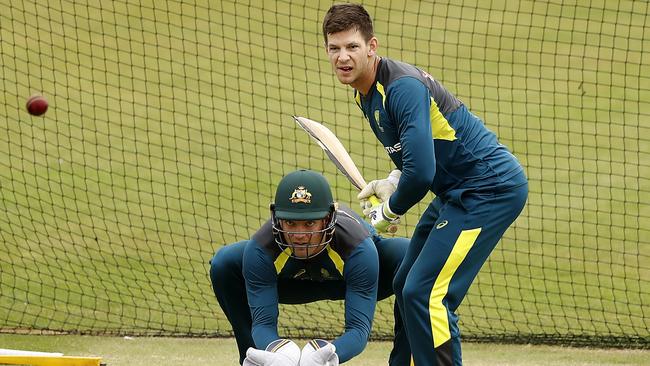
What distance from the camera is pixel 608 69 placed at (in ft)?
44.9

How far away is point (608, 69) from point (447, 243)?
903 centimetres

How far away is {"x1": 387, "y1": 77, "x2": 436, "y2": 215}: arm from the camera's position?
496 cm

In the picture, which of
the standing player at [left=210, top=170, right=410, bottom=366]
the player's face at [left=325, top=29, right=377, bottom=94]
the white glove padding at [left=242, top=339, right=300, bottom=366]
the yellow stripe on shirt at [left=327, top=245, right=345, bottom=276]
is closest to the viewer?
the white glove padding at [left=242, top=339, right=300, bottom=366]

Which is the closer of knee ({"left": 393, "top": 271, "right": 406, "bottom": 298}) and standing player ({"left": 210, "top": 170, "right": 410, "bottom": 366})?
standing player ({"left": 210, "top": 170, "right": 410, "bottom": 366})

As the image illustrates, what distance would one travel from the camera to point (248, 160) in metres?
11.6

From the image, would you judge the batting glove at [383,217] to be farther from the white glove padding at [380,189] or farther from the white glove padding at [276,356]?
the white glove padding at [276,356]

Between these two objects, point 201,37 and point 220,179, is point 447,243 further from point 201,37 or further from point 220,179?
point 201,37

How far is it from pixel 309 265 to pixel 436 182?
0.70 meters

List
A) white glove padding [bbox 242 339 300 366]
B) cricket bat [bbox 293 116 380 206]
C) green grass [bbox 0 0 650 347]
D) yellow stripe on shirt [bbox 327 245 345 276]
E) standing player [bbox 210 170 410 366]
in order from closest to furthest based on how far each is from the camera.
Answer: white glove padding [bbox 242 339 300 366]
standing player [bbox 210 170 410 366]
yellow stripe on shirt [bbox 327 245 345 276]
cricket bat [bbox 293 116 380 206]
green grass [bbox 0 0 650 347]

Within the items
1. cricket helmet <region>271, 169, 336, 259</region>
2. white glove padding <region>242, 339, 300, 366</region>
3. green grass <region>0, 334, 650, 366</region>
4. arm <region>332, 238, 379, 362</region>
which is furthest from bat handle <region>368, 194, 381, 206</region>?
green grass <region>0, 334, 650, 366</region>

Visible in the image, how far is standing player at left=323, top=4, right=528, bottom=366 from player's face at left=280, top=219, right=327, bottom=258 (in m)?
0.30

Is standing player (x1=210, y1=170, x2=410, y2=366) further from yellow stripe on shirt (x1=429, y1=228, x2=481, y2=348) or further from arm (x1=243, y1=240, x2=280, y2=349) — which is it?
yellow stripe on shirt (x1=429, y1=228, x2=481, y2=348)

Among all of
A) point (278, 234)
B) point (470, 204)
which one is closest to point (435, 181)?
point (470, 204)

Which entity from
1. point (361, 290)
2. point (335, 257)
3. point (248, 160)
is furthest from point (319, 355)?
point (248, 160)
